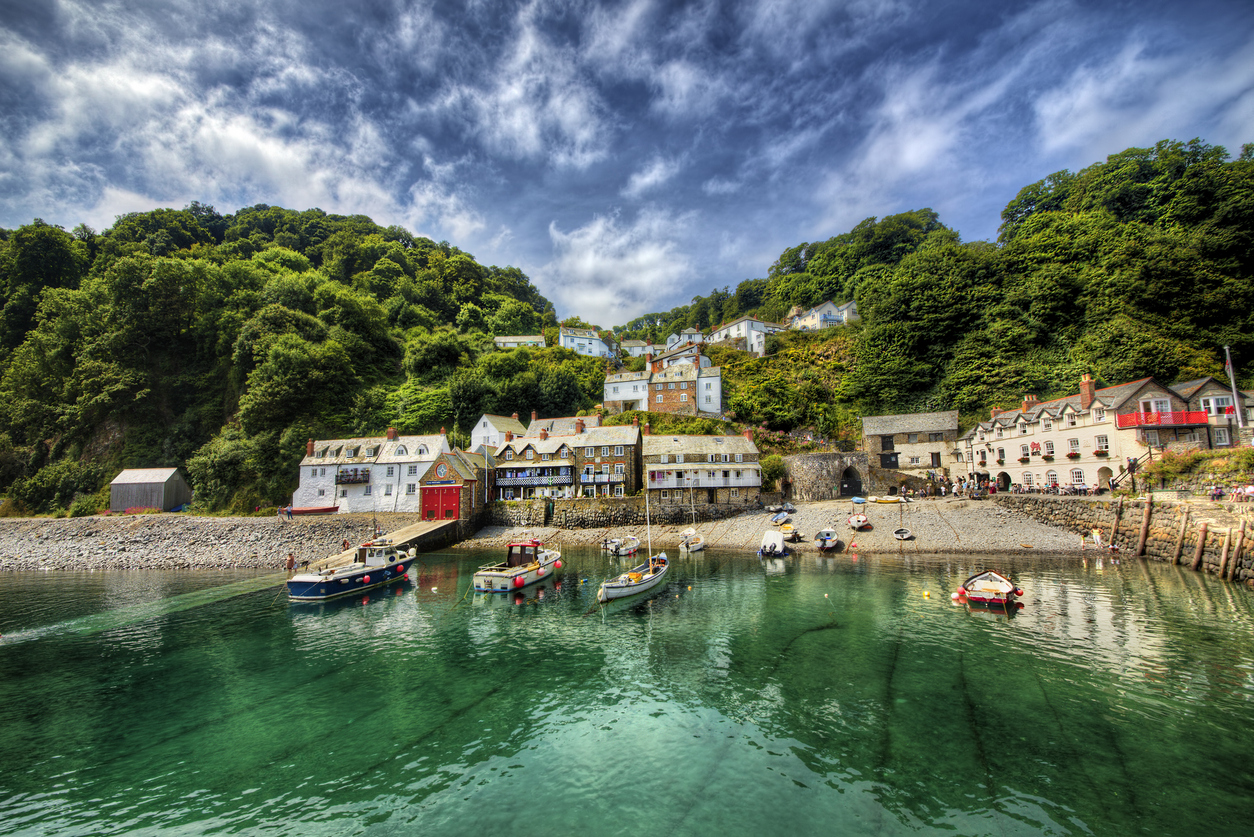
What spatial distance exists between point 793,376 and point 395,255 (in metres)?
82.2

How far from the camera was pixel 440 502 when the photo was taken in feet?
151

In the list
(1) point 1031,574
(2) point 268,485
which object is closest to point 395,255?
(2) point 268,485

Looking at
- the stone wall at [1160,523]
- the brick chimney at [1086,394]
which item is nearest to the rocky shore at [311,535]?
the stone wall at [1160,523]

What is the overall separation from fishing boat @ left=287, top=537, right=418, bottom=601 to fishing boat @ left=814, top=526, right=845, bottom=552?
1203 inches

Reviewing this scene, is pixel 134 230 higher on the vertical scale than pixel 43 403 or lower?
higher

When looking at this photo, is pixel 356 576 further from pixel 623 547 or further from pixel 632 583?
pixel 623 547

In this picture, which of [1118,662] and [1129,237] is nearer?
[1118,662]

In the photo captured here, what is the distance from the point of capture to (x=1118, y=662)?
16.4 metres

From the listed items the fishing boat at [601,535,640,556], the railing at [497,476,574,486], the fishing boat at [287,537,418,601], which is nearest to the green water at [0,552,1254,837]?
the fishing boat at [287,537,418,601]

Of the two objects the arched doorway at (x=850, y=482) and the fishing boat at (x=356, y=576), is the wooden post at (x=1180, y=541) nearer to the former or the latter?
the arched doorway at (x=850, y=482)

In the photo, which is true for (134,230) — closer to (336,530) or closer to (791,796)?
(336,530)

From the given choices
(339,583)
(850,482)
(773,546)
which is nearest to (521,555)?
(339,583)

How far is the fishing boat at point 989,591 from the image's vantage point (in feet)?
74.2

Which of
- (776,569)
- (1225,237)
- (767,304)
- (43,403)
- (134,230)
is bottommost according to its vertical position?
(776,569)
